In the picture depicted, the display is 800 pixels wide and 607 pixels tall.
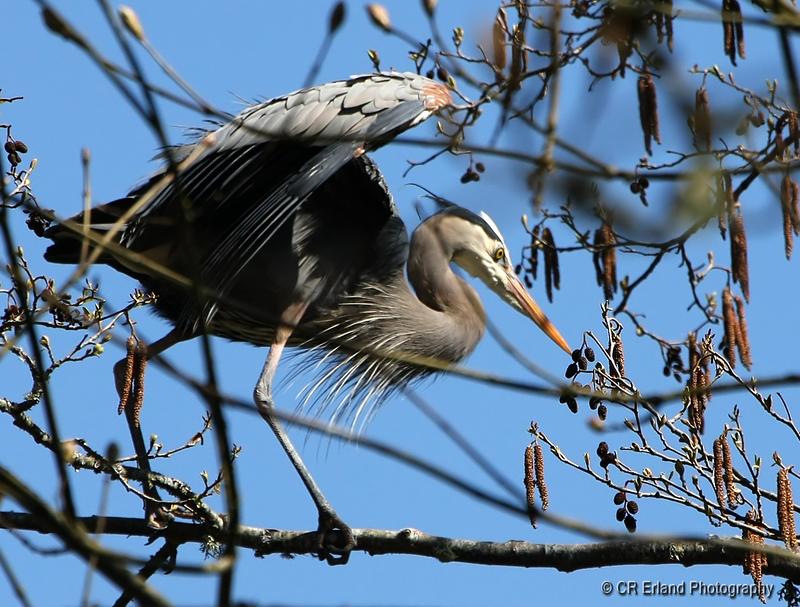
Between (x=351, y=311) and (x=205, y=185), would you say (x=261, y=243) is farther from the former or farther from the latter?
(x=351, y=311)

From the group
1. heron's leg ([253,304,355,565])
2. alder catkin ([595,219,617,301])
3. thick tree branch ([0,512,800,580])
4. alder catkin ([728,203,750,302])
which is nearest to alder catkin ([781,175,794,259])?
alder catkin ([728,203,750,302])

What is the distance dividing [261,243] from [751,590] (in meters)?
2.72

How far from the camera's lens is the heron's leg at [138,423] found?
4.82 metres

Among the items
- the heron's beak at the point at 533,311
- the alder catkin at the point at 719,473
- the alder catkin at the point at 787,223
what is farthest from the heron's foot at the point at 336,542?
the alder catkin at the point at 787,223

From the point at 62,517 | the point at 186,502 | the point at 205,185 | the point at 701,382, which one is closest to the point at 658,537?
the point at 62,517

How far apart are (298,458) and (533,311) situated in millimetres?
1729

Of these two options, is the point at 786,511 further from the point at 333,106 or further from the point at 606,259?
the point at 333,106

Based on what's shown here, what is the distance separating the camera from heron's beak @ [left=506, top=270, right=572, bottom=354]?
668 centimetres

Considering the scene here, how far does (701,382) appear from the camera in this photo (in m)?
3.81

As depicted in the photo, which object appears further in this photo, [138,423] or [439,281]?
[439,281]

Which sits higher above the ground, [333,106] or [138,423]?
[333,106]

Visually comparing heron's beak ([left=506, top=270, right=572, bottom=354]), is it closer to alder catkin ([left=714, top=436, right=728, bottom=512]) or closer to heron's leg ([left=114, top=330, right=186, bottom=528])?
heron's leg ([left=114, top=330, right=186, bottom=528])

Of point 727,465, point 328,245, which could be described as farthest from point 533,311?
point 727,465

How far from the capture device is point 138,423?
17.2ft
